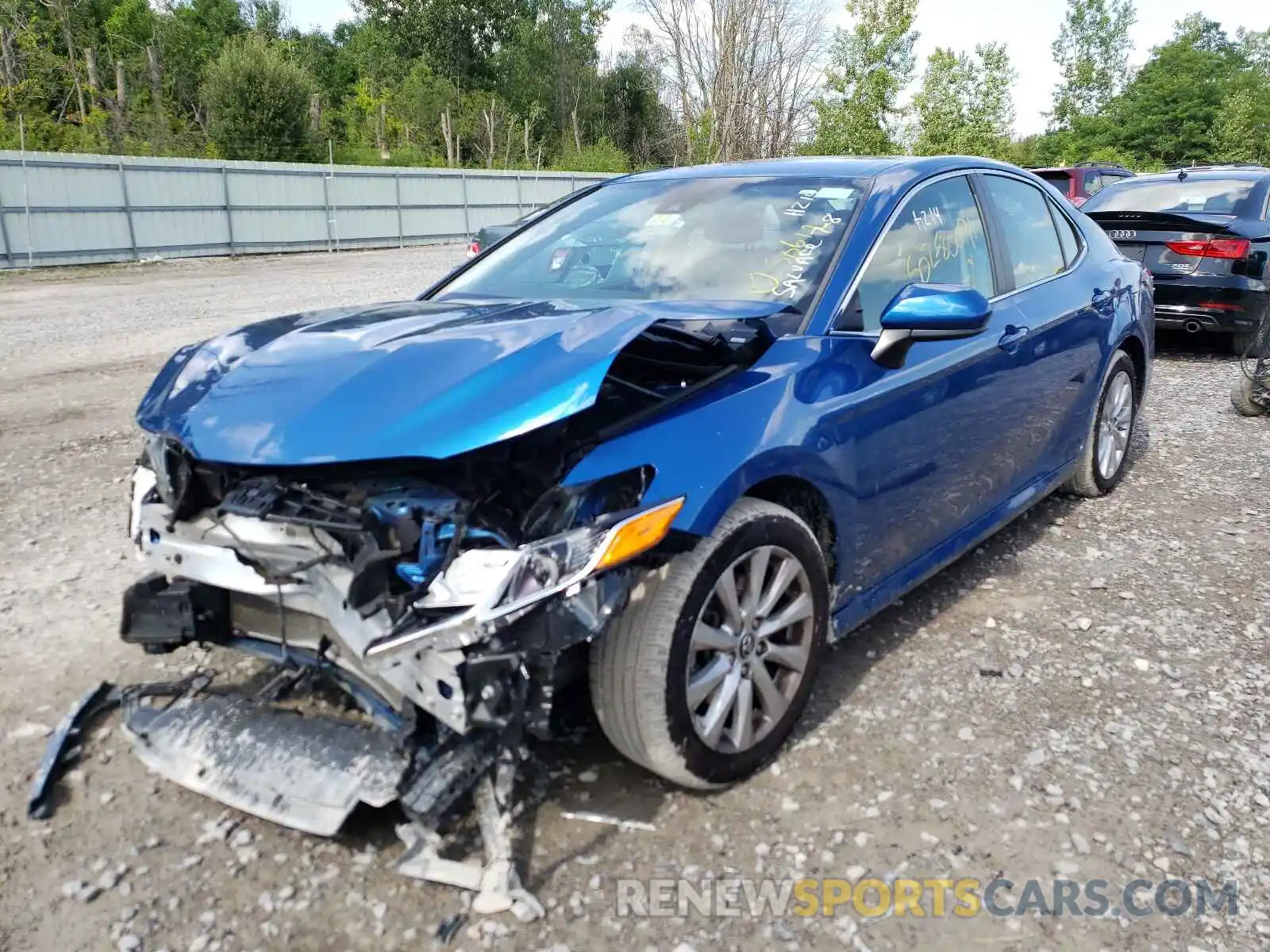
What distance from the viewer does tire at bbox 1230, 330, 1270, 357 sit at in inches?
265

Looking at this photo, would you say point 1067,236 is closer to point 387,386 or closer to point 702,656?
point 702,656

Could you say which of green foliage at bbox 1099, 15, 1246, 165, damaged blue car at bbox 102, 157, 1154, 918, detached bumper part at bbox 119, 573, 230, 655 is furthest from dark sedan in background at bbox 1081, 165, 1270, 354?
green foliage at bbox 1099, 15, 1246, 165

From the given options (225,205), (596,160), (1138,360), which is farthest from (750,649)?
(596,160)

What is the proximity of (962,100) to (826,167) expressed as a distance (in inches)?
958

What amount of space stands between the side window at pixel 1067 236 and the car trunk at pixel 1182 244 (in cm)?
398

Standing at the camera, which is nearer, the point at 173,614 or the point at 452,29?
the point at 173,614

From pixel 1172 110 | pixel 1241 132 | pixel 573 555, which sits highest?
pixel 1172 110

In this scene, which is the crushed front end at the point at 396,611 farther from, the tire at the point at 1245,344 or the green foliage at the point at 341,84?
the green foliage at the point at 341,84

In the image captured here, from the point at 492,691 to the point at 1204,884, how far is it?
169cm

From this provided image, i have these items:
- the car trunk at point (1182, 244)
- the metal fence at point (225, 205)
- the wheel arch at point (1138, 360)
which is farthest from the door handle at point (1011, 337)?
the metal fence at point (225, 205)

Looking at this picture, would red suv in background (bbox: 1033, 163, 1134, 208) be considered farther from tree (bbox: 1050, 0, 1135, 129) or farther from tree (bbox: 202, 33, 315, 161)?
tree (bbox: 1050, 0, 1135, 129)

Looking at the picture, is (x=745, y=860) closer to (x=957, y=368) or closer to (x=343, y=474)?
(x=343, y=474)

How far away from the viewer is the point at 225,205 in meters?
21.9

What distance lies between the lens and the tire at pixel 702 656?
7.59 feet
